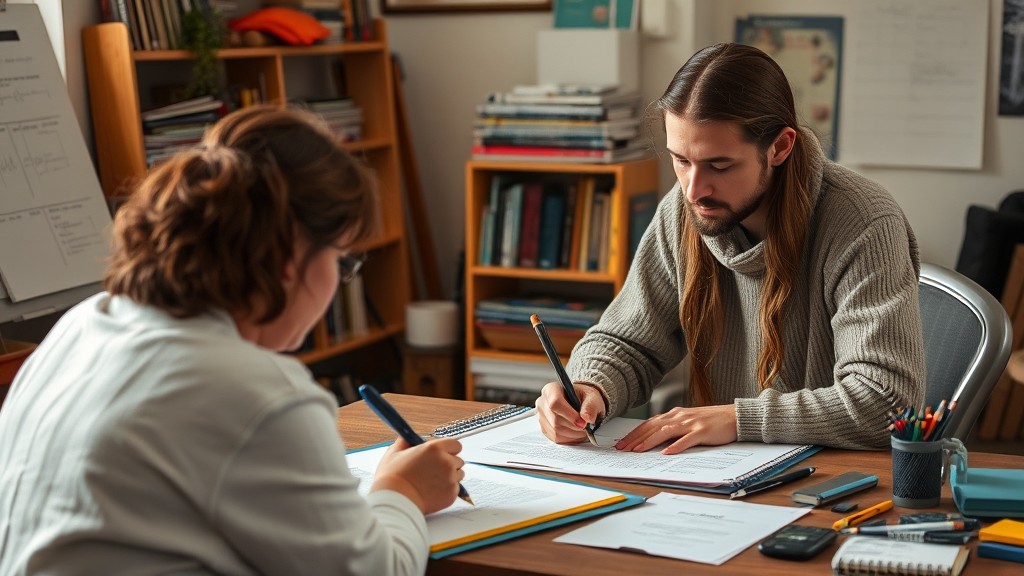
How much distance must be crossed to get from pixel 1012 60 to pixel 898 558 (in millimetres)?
2609

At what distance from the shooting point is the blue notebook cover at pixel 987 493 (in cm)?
132

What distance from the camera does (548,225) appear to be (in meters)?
3.70

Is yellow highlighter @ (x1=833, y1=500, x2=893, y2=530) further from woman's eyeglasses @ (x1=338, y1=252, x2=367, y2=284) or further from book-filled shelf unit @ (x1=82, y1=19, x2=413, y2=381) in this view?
book-filled shelf unit @ (x1=82, y1=19, x2=413, y2=381)

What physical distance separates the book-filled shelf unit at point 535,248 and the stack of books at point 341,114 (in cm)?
44

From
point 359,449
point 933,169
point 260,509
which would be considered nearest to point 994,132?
point 933,169

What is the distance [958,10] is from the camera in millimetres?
3412

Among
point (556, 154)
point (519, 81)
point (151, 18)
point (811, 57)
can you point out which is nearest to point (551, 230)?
point (556, 154)

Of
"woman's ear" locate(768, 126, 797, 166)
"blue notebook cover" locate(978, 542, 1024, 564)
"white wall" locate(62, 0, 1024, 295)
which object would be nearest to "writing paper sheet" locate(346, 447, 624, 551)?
"blue notebook cover" locate(978, 542, 1024, 564)

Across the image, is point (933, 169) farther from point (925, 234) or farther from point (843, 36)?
point (843, 36)

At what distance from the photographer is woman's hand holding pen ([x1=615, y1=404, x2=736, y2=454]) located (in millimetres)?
1612

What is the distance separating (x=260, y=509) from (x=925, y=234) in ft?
9.66

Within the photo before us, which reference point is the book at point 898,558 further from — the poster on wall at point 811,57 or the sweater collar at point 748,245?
the poster on wall at point 811,57

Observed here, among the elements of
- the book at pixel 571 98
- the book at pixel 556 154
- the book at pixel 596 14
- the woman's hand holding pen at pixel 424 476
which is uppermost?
the book at pixel 596 14

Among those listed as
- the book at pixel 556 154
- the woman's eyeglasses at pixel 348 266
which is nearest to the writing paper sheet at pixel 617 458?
the woman's eyeglasses at pixel 348 266
